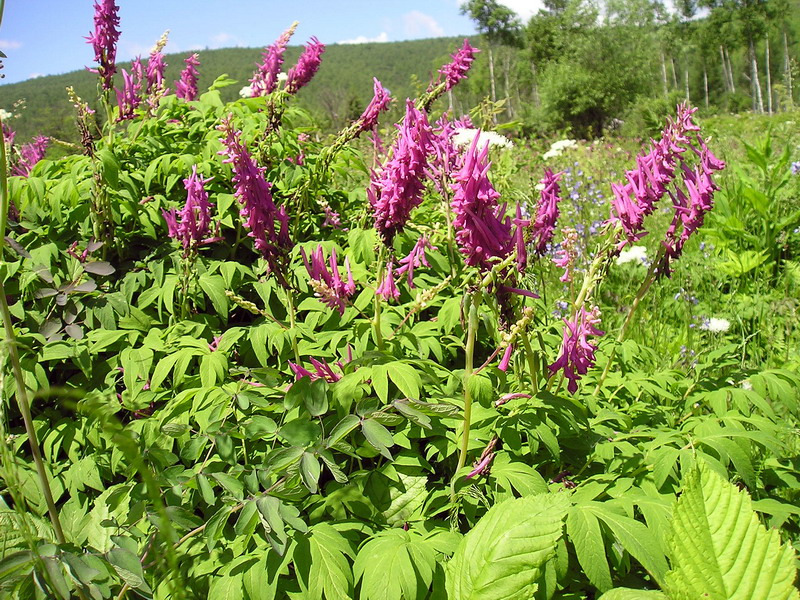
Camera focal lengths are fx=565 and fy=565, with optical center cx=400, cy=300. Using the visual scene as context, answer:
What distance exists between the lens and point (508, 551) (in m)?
0.93

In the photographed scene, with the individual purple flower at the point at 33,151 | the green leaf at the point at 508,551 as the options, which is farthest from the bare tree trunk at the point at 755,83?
the green leaf at the point at 508,551

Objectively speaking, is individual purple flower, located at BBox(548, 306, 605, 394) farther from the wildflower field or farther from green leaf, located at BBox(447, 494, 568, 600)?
green leaf, located at BBox(447, 494, 568, 600)

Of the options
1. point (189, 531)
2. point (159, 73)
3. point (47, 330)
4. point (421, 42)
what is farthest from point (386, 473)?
point (421, 42)

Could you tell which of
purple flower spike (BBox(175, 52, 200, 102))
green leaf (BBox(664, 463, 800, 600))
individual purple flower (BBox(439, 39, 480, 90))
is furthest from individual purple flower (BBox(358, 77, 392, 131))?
green leaf (BBox(664, 463, 800, 600))

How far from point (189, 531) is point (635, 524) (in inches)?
49.8

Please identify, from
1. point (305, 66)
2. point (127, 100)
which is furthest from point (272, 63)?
point (127, 100)

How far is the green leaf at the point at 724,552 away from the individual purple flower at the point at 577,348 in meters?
0.99

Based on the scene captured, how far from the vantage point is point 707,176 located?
1.84 metres

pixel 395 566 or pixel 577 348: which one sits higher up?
pixel 577 348

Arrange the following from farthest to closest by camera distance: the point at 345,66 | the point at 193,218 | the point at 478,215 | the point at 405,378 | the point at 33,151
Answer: the point at 345,66 → the point at 33,151 → the point at 193,218 → the point at 405,378 → the point at 478,215

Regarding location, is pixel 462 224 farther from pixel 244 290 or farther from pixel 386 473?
pixel 244 290

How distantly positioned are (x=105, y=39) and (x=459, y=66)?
1.76m

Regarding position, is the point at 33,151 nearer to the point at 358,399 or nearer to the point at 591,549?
the point at 358,399

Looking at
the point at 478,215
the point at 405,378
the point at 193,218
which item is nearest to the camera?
the point at 478,215
